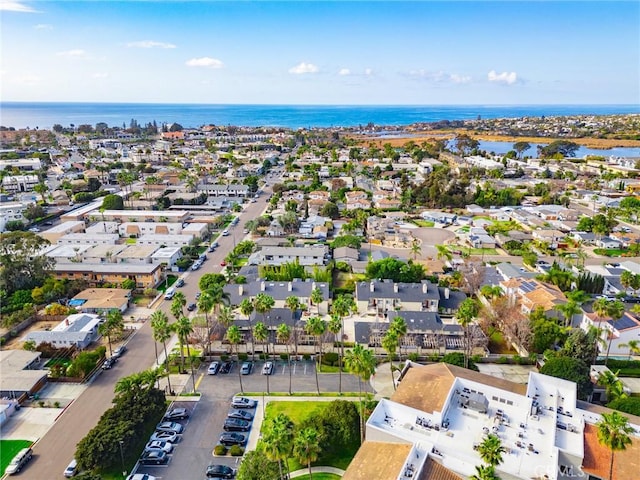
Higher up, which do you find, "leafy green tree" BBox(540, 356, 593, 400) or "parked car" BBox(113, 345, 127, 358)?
"leafy green tree" BBox(540, 356, 593, 400)

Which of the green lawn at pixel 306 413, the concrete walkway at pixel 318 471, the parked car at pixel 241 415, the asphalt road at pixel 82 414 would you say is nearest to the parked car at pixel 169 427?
the parked car at pixel 241 415

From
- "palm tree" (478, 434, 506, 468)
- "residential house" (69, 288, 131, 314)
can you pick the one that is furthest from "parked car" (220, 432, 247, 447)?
"residential house" (69, 288, 131, 314)

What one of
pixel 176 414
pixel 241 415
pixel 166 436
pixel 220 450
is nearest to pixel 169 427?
pixel 166 436

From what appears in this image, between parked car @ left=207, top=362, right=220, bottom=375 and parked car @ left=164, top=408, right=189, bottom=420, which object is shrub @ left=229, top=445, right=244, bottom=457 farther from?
parked car @ left=207, top=362, right=220, bottom=375

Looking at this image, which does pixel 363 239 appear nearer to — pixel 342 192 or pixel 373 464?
pixel 342 192

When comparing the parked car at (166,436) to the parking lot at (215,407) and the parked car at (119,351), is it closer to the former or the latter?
the parking lot at (215,407)

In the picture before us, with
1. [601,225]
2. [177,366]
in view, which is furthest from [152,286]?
[601,225]

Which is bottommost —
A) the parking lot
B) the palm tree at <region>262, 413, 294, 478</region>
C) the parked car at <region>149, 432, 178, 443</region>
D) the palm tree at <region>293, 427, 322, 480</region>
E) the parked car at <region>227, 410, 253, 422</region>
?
the parking lot

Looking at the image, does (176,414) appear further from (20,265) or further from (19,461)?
(20,265)
